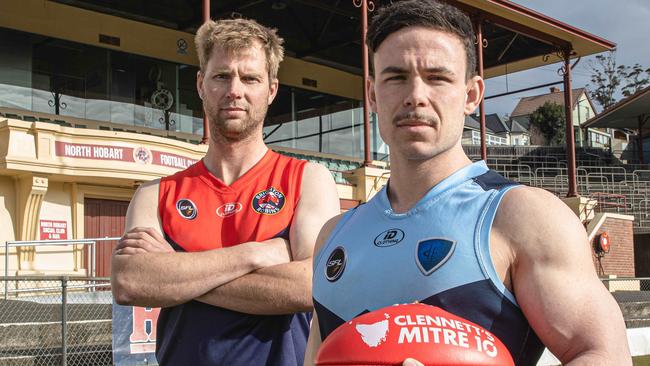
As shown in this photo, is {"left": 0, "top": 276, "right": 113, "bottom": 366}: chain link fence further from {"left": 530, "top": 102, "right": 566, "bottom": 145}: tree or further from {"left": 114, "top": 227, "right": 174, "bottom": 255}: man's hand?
{"left": 530, "top": 102, "right": 566, "bottom": 145}: tree

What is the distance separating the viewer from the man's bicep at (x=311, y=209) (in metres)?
2.98

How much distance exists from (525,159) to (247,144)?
37.8m

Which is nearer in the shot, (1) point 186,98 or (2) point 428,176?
(2) point 428,176

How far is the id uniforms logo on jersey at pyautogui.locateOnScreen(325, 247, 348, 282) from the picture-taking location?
7.00ft

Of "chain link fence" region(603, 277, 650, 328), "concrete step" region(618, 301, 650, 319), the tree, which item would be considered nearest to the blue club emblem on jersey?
"chain link fence" region(603, 277, 650, 328)

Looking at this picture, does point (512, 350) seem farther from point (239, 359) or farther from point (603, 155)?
point (603, 155)

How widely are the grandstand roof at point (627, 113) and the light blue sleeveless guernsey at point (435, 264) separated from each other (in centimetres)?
3779

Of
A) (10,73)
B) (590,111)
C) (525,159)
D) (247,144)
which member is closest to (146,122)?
(10,73)

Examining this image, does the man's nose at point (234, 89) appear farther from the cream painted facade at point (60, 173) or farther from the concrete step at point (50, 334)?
the cream painted facade at point (60, 173)

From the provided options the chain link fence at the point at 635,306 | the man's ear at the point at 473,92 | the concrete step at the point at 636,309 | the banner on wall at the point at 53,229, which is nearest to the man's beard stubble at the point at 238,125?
the man's ear at the point at 473,92

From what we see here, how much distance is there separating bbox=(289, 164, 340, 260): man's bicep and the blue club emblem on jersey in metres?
1.07

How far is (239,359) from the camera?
2746 millimetres

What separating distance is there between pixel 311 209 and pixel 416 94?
3.64 feet

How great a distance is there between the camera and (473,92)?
220cm
